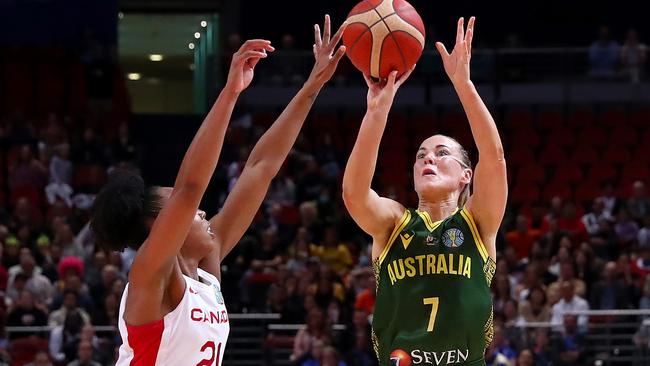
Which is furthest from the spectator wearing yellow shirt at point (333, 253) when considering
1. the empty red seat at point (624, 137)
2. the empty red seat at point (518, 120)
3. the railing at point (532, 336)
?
the empty red seat at point (624, 137)

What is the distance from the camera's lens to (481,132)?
490 centimetres

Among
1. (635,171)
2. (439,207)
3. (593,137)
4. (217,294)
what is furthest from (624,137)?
(217,294)

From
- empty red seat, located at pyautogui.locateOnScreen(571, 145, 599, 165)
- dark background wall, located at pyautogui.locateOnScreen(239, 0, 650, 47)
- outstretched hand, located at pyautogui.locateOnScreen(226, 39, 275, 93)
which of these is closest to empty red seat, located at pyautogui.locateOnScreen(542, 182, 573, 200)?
empty red seat, located at pyautogui.locateOnScreen(571, 145, 599, 165)

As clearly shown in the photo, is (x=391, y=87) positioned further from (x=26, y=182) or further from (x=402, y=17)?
(x=26, y=182)

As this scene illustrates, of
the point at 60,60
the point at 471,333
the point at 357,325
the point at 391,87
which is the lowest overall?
the point at 357,325

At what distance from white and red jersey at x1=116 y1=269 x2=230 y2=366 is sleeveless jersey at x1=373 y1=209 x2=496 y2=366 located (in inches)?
41.7

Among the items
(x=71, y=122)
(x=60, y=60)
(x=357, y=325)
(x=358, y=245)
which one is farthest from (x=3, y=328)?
(x=60, y=60)

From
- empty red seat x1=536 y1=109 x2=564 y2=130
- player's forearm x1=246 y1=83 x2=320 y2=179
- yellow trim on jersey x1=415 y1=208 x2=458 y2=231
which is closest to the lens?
player's forearm x1=246 y1=83 x2=320 y2=179

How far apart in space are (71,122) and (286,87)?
336cm

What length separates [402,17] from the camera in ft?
17.9

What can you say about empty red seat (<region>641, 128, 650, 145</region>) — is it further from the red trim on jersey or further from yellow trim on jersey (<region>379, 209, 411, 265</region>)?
the red trim on jersey

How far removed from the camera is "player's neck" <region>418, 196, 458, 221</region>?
5.18 m

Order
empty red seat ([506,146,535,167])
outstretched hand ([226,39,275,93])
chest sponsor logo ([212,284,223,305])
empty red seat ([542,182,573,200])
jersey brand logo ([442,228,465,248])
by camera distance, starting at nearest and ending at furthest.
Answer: outstretched hand ([226,39,275,93]), chest sponsor logo ([212,284,223,305]), jersey brand logo ([442,228,465,248]), empty red seat ([542,182,573,200]), empty red seat ([506,146,535,167])

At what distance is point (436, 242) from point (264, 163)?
83 cm
